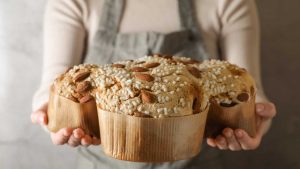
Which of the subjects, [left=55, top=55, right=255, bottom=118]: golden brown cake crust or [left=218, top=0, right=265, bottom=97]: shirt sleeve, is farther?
[left=218, top=0, right=265, bottom=97]: shirt sleeve

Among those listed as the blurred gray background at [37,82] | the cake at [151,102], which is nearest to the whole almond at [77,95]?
the cake at [151,102]

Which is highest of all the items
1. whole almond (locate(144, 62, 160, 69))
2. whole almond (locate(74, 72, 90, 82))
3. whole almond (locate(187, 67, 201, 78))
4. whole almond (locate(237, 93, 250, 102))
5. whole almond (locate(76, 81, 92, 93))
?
whole almond (locate(144, 62, 160, 69))

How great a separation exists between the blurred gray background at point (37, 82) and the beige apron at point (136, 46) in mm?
307

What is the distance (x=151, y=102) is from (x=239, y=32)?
51cm

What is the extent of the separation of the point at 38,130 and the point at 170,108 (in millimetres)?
818

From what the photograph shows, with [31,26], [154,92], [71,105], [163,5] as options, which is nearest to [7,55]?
[31,26]

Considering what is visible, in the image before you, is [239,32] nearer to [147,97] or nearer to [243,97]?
[243,97]

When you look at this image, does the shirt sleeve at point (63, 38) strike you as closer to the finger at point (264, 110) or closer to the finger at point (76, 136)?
the finger at point (76, 136)

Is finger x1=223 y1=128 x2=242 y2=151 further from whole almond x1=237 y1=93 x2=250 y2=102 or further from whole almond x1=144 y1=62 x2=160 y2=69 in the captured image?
whole almond x1=144 y1=62 x2=160 y2=69

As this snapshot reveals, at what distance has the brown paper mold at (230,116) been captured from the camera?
0.81 meters

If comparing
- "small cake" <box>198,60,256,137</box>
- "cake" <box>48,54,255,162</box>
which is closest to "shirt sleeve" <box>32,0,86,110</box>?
"cake" <box>48,54,255,162</box>

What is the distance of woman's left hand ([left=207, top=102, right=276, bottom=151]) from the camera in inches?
33.1

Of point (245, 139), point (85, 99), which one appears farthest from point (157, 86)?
point (245, 139)

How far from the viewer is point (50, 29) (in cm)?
118
